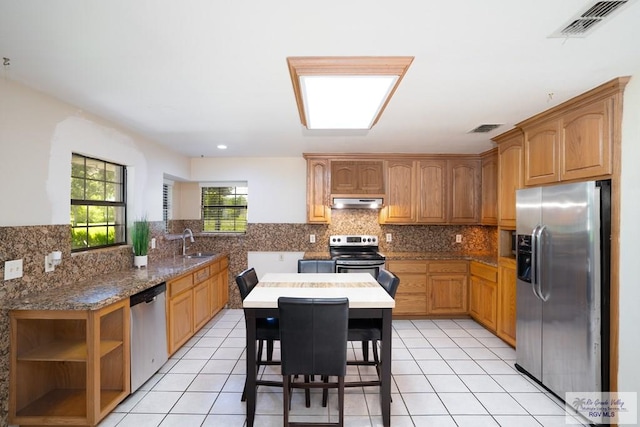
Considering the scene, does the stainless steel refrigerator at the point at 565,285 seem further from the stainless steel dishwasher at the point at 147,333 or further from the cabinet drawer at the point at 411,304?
the stainless steel dishwasher at the point at 147,333

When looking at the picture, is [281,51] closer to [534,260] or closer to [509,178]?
[534,260]

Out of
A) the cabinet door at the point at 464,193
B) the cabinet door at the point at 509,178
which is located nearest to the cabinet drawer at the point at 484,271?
the cabinet door at the point at 509,178

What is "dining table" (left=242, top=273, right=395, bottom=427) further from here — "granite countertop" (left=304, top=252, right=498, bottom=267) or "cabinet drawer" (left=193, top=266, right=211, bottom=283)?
"granite countertop" (left=304, top=252, right=498, bottom=267)

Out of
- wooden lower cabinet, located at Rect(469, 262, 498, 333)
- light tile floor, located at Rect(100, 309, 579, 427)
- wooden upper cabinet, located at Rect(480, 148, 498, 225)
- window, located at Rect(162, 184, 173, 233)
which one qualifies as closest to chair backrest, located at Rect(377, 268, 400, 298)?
light tile floor, located at Rect(100, 309, 579, 427)

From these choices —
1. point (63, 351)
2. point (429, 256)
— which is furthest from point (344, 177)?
point (63, 351)

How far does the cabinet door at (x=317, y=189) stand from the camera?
4.55 metres

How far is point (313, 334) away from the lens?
6.29 ft

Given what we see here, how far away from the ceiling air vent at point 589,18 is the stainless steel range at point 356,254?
303 cm

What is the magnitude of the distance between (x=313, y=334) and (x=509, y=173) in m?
2.73

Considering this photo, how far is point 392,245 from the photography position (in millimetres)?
4824

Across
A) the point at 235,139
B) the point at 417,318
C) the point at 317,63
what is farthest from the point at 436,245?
the point at 317,63

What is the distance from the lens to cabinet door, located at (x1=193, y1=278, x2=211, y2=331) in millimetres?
3621

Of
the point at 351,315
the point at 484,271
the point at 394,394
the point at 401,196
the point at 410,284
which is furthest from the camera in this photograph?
the point at 401,196

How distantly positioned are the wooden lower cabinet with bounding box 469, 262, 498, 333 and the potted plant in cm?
387
